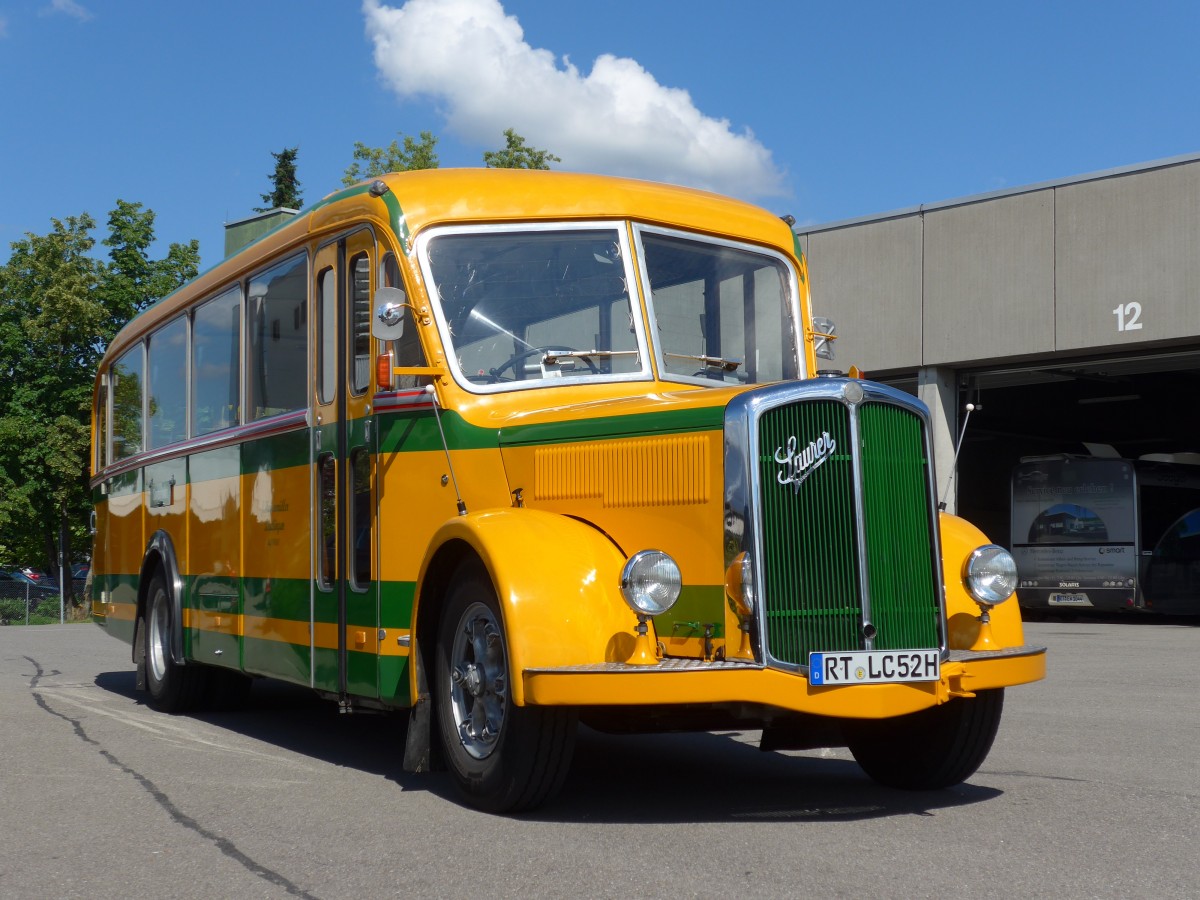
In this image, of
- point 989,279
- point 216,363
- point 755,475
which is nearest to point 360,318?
point 216,363

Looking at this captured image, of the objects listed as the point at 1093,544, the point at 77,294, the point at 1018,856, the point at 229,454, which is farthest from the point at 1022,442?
the point at 1018,856

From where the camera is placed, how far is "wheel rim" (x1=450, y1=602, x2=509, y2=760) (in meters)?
6.14

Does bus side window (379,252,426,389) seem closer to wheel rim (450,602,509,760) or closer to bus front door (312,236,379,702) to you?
bus front door (312,236,379,702)

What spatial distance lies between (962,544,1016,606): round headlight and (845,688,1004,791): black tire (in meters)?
0.41

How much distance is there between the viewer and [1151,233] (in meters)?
23.8

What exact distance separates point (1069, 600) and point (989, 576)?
77.2ft

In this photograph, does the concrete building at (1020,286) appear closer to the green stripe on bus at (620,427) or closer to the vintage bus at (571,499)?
the vintage bus at (571,499)

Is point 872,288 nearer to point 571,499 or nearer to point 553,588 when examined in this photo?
point 571,499

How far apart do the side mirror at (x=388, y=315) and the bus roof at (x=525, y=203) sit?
0.47 metres

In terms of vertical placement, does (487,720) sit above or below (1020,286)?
below

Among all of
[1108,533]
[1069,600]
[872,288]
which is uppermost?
[872,288]

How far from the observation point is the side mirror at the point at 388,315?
21.9 feet

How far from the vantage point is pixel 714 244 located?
7.72 meters

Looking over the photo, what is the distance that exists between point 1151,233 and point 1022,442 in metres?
16.0
